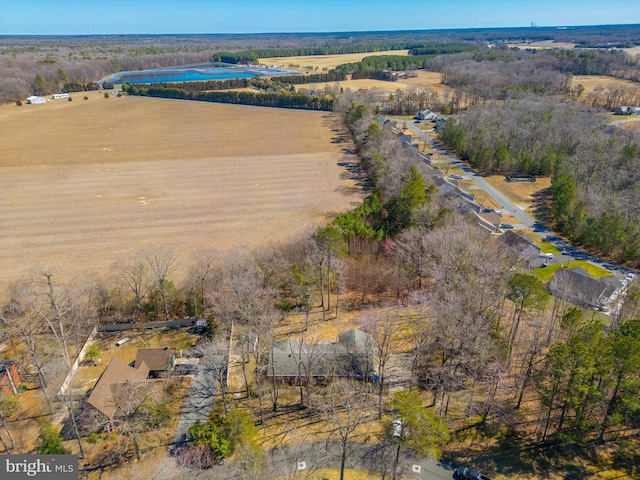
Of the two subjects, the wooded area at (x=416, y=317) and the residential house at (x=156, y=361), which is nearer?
the wooded area at (x=416, y=317)

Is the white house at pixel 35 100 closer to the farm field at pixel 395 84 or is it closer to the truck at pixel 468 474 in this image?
the farm field at pixel 395 84

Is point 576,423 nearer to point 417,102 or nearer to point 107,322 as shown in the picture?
point 107,322

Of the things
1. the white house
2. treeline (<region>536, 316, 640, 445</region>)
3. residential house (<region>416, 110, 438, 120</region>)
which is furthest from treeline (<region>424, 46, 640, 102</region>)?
the white house

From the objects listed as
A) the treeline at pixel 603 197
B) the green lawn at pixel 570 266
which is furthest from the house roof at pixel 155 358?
the treeline at pixel 603 197

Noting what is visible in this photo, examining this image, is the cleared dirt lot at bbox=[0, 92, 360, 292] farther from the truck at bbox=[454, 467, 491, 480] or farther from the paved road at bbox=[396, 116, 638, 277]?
the truck at bbox=[454, 467, 491, 480]

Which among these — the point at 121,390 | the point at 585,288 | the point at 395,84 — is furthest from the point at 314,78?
the point at 121,390

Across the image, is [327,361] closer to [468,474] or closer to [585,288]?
[468,474]
